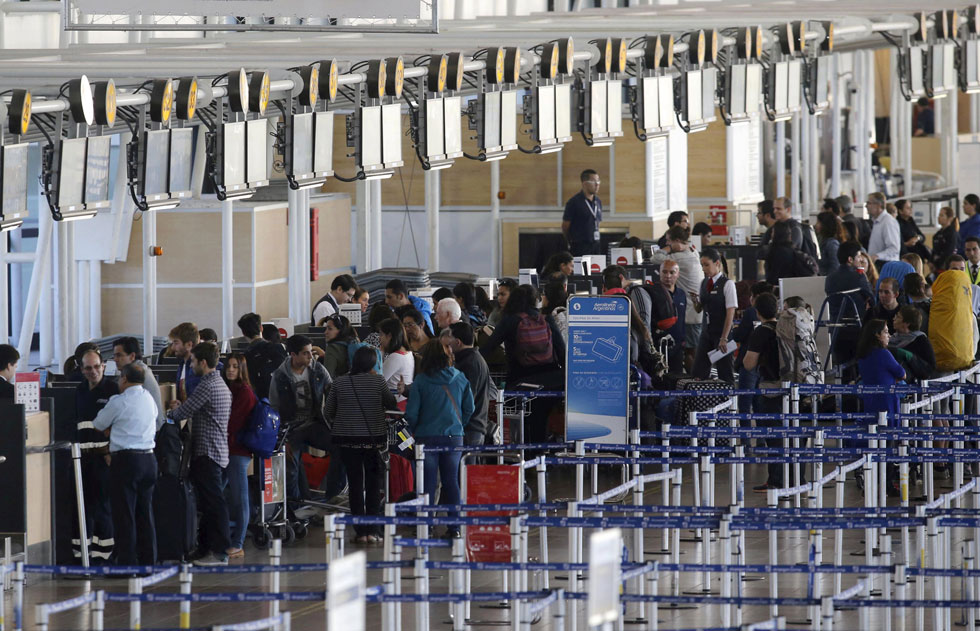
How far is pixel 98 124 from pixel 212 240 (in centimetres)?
725

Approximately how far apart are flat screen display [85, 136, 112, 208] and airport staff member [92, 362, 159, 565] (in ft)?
3.38

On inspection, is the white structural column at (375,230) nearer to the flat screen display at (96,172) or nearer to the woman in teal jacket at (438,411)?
the woman in teal jacket at (438,411)

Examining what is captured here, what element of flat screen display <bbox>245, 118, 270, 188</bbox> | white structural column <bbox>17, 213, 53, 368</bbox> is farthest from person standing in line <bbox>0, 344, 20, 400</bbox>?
white structural column <bbox>17, 213, 53, 368</bbox>

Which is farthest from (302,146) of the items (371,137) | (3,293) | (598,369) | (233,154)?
(3,293)

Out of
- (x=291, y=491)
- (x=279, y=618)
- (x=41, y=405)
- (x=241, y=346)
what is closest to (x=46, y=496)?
(x=41, y=405)

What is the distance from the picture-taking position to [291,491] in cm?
1257

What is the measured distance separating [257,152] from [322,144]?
0.84 metres

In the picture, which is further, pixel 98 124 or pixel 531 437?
pixel 531 437

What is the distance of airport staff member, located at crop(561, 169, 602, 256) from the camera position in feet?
63.1

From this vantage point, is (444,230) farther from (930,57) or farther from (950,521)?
(950,521)

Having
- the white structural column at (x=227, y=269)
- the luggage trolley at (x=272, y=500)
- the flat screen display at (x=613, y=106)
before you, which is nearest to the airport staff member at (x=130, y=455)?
the luggage trolley at (x=272, y=500)

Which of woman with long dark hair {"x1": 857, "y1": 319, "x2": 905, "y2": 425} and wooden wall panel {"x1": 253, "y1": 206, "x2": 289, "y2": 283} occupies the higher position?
wooden wall panel {"x1": 253, "y1": 206, "x2": 289, "y2": 283}

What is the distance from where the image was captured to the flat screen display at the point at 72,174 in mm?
10703

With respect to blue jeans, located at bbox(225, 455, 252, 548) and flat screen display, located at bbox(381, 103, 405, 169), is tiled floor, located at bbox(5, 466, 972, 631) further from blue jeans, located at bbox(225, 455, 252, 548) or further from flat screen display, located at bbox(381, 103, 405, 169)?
flat screen display, located at bbox(381, 103, 405, 169)
